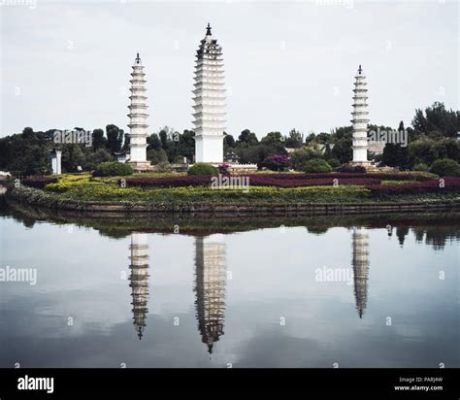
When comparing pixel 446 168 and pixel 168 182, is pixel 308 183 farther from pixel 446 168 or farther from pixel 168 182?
pixel 446 168

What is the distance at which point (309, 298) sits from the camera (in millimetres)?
15102

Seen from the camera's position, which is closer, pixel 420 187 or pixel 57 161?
pixel 420 187

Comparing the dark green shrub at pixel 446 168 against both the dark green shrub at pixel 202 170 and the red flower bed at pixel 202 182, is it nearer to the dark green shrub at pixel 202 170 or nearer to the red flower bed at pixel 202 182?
the red flower bed at pixel 202 182

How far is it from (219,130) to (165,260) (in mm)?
40471

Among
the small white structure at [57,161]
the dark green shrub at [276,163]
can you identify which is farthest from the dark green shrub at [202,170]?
the small white structure at [57,161]

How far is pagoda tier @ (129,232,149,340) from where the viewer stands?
13.3 meters

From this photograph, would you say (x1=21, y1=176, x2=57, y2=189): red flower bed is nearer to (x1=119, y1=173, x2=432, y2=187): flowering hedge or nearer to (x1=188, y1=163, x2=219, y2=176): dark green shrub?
(x1=188, y1=163, x2=219, y2=176): dark green shrub

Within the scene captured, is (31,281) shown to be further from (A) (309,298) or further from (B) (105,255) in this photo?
(A) (309,298)

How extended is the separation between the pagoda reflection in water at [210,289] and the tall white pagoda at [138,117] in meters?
35.3

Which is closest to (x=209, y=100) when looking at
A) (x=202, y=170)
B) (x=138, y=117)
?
(x=138, y=117)

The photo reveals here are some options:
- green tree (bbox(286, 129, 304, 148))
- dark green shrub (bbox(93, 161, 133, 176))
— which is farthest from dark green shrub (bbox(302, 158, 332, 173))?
green tree (bbox(286, 129, 304, 148))

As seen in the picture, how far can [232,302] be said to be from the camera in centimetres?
1457

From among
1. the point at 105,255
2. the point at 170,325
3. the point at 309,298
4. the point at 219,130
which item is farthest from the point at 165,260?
the point at 219,130

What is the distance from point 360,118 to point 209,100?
14.0 m
